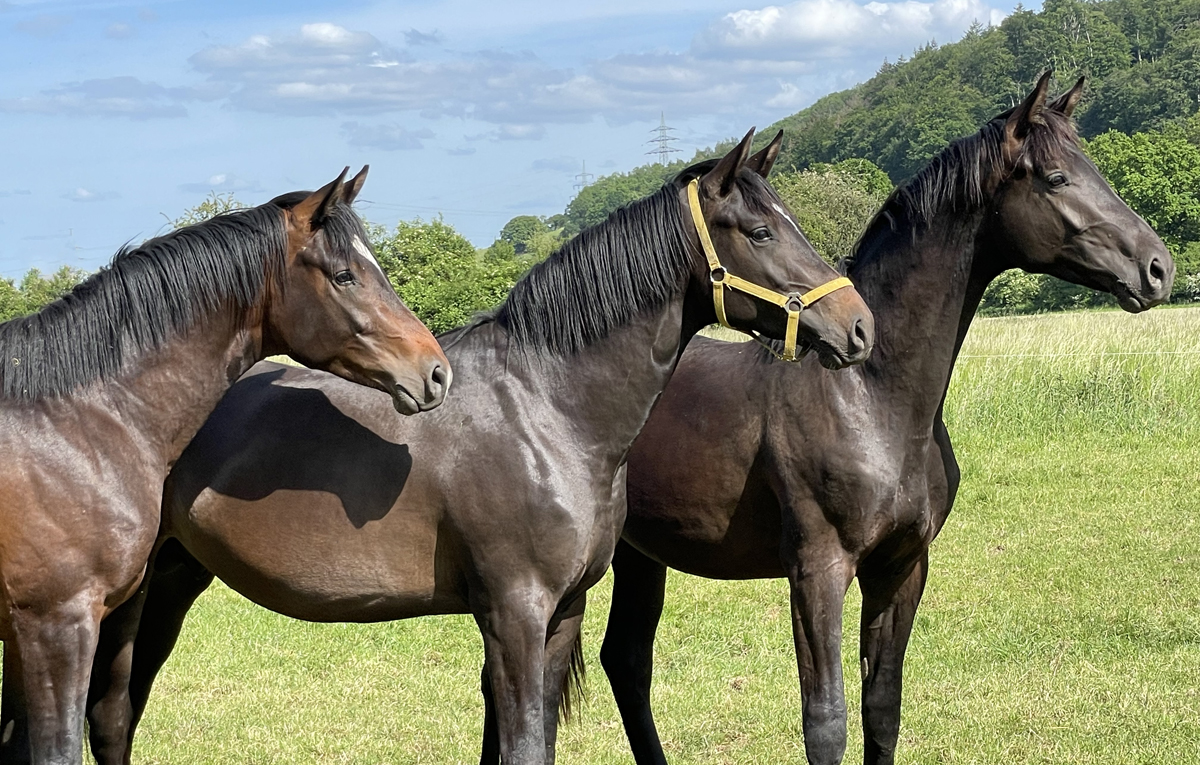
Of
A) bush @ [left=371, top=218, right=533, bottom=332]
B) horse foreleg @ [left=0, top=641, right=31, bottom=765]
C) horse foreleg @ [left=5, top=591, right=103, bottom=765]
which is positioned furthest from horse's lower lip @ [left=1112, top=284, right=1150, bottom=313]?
bush @ [left=371, top=218, right=533, bottom=332]

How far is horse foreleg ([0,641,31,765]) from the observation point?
12.3ft

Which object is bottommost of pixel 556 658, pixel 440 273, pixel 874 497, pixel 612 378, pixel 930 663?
pixel 440 273

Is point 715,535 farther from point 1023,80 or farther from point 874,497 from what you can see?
point 1023,80

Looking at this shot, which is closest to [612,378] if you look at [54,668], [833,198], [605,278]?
[605,278]

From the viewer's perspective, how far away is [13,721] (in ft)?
12.4

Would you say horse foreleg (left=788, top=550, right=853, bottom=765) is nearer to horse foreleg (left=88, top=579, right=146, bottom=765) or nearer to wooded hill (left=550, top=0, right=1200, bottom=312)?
horse foreleg (left=88, top=579, right=146, bottom=765)

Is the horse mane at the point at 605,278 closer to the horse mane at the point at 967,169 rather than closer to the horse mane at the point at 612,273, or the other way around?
the horse mane at the point at 612,273

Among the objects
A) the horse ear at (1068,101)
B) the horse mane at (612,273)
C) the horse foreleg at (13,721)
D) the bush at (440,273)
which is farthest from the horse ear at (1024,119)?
the bush at (440,273)

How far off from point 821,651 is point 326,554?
1.70 m

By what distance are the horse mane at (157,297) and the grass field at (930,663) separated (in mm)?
2562

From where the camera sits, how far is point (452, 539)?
3.47m

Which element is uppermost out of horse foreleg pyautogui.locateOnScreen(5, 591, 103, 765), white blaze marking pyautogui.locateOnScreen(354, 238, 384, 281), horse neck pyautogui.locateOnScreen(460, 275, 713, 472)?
white blaze marking pyautogui.locateOnScreen(354, 238, 384, 281)

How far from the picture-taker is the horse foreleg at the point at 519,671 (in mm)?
3322

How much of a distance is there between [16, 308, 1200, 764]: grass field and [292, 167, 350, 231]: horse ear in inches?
111
